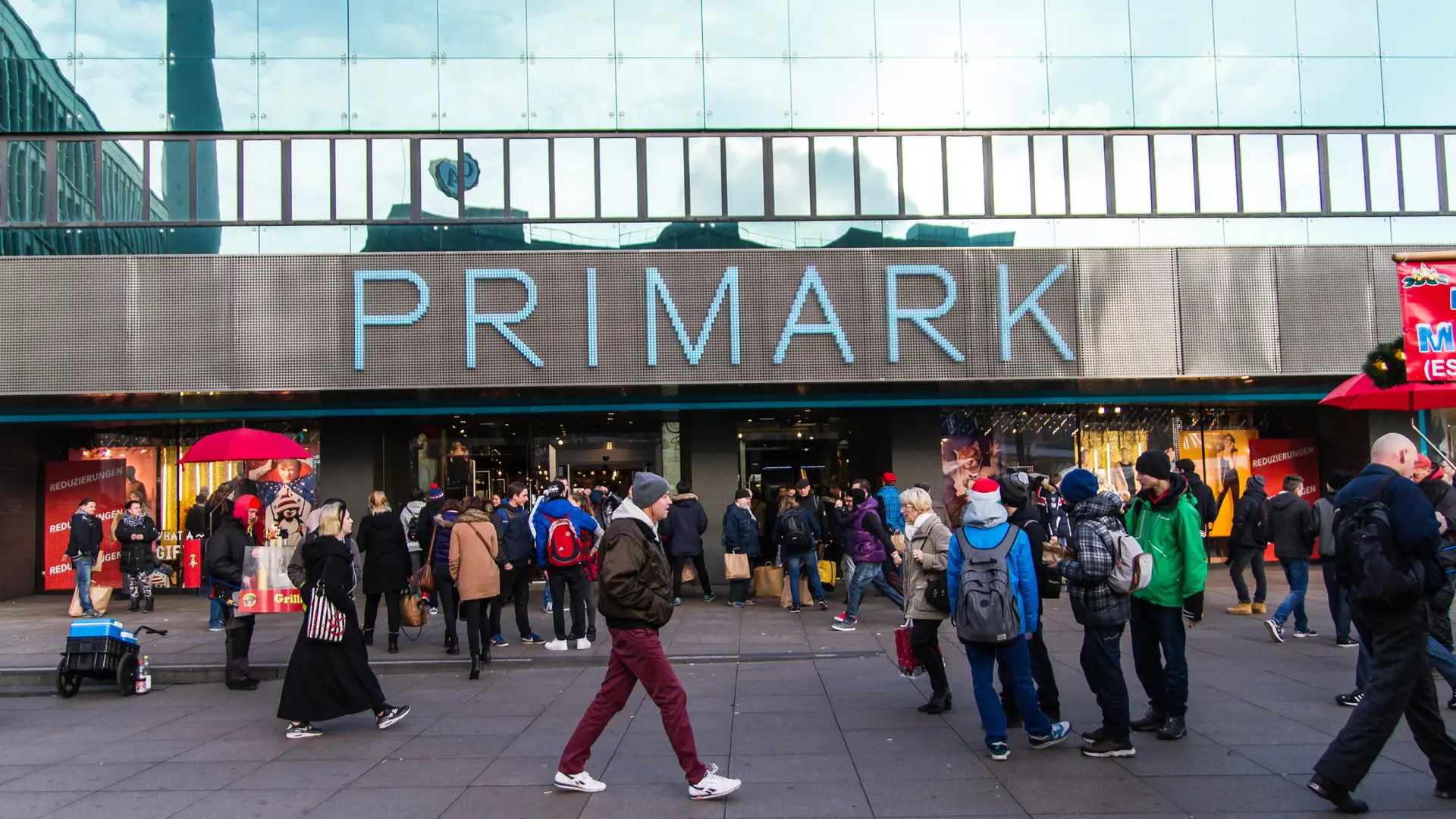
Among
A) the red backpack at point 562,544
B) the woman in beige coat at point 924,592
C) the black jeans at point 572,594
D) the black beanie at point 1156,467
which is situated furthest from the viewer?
the black jeans at point 572,594

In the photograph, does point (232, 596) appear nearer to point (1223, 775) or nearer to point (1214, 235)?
point (1223, 775)

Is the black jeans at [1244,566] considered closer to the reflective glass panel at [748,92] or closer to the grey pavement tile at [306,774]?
the reflective glass panel at [748,92]

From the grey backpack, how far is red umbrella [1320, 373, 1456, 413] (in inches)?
214

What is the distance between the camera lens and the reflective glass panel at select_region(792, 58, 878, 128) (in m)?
16.2

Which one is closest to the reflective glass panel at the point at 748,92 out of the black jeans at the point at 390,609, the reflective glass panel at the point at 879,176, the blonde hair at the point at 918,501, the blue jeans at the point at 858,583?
the reflective glass panel at the point at 879,176

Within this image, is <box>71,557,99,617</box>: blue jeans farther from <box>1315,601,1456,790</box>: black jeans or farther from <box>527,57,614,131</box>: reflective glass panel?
<box>1315,601,1456,790</box>: black jeans

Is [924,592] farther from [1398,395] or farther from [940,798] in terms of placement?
[1398,395]

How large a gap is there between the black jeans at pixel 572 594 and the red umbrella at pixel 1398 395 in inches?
328

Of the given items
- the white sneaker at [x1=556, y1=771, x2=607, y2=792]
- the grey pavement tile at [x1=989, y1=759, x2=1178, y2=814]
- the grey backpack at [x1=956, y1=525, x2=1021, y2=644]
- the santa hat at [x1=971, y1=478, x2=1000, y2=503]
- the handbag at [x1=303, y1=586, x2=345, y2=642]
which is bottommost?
the grey pavement tile at [x1=989, y1=759, x2=1178, y2=814]

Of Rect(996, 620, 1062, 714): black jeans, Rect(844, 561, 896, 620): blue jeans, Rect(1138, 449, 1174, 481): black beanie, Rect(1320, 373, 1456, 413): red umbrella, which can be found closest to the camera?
Rect(1138, 449, 1174, 481): black beanie

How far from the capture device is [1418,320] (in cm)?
926

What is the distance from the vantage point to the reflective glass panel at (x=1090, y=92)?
645 inches

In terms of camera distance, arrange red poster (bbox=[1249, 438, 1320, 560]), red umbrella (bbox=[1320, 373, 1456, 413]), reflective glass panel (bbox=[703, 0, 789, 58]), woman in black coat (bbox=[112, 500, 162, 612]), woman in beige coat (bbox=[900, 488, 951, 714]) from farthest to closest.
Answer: red poster (bbox=[1249, 438, 1320, 560]) → reflective glass panel (bbox=[703, 0, 789, 58]) → woman in black coat (bbox=[112, 500, 162, 612]) → red umbrella (bbox=[1320, 373, 1456, 413]) → woman in beige coat (bbox=[900, 488, 951, 714])

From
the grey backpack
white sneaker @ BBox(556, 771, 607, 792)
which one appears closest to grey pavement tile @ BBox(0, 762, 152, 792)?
white sneaker @ BBox(556, 771, 607, 792)
